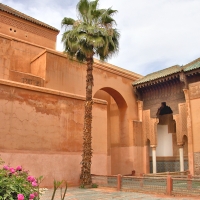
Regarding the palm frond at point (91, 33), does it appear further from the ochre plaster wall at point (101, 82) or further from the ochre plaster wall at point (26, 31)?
the ochre plaster wall at point (26, 31)

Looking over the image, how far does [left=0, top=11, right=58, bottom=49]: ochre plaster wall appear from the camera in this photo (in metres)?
18.4

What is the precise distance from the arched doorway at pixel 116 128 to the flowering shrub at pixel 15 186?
610 inches

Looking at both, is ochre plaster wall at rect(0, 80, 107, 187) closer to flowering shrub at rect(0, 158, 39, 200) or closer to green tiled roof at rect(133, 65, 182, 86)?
green tiled roof at rect(133, 65, 182, 86)

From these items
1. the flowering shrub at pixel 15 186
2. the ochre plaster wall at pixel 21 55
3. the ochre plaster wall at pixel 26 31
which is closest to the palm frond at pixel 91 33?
the ochre plaster wall at pixel 21 55

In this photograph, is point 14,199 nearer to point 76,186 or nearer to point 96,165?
point 76,186

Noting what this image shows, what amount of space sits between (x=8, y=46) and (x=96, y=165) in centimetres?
772

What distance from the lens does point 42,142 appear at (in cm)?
1251

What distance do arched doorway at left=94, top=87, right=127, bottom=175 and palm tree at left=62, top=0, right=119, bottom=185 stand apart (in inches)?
255

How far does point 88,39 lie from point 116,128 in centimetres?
958

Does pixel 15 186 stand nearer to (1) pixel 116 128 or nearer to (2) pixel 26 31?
(2) pixel 26 31

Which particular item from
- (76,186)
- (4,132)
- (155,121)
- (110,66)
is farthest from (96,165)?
(110,66)

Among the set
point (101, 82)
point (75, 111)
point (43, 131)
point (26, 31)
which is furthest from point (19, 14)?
point (43, 131)

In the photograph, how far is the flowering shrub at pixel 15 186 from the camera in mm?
3908

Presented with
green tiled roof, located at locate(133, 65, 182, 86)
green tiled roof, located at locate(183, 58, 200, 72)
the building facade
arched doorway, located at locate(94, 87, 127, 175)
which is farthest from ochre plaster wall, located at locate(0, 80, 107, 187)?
green tiled roof, located at locate(183, 58, 200, 72)
